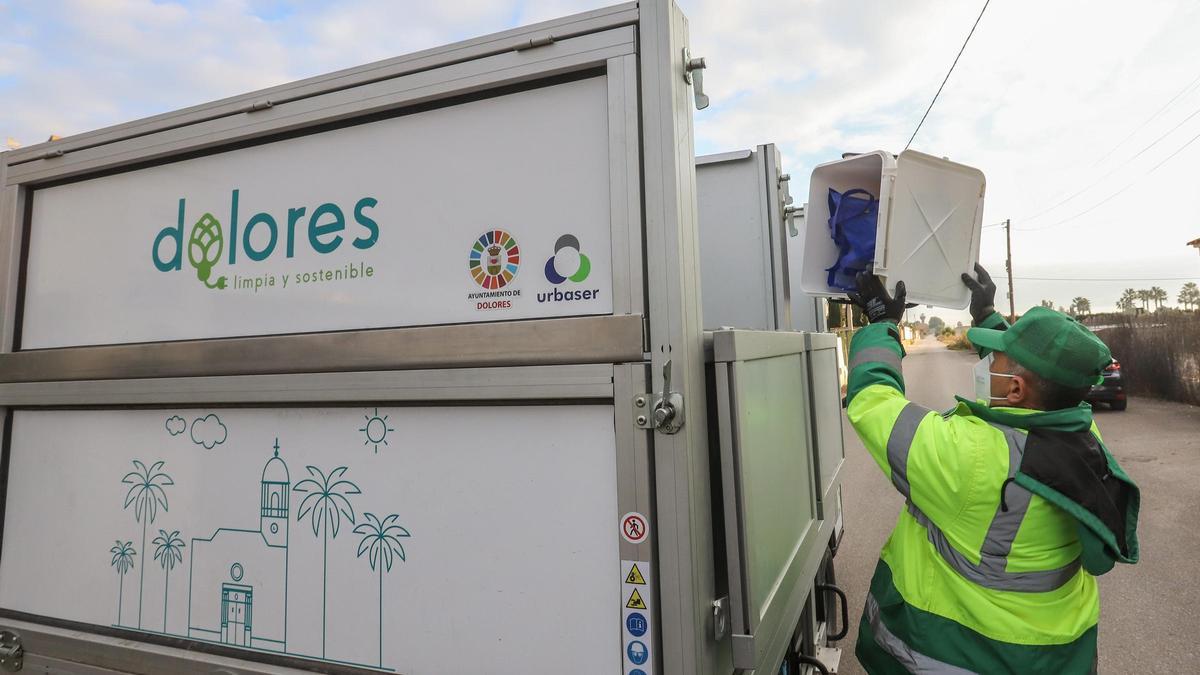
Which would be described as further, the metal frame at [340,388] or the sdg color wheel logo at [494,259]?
the sdg color wheel logo at [494,259]

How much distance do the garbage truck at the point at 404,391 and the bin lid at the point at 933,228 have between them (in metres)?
0.60

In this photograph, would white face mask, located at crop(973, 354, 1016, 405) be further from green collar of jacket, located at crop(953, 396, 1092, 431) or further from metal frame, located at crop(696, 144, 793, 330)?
metal frame, located at crop(696, 144, 793, 330)

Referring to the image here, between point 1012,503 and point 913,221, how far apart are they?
0.98 m

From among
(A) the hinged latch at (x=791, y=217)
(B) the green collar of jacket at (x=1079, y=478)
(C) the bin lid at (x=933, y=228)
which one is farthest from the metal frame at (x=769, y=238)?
(B) the green collar of jacket at (x=1079, y=478)

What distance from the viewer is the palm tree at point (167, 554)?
1.82 metres

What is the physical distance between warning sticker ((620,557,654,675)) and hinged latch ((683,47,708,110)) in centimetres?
109

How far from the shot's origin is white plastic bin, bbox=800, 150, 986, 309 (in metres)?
2.04

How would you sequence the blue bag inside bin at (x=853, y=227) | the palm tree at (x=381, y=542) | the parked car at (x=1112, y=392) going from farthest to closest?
1. the parked car at (x=1112, y=392)
2. the blue bag inside bin at (x=853, y=227)
3. the palm tree at (x=381, y=542)

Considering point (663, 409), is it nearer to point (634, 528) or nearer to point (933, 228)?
point (634, 528)

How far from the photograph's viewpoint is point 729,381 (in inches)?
59.6

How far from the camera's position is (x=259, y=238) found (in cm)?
180

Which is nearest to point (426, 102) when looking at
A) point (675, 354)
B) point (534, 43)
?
point (534, 43)

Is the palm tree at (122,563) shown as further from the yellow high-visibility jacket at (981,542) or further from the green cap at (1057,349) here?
the green cap at (1057,349)

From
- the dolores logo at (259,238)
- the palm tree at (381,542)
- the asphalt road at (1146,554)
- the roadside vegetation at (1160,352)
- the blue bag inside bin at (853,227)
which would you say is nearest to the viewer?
the palm tree at (381,542)
